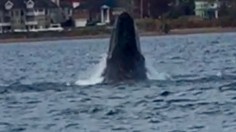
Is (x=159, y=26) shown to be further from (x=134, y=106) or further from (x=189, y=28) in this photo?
(x=134, y=106)

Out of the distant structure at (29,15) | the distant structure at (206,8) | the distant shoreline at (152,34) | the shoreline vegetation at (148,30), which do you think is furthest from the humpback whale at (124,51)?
the distant structure at (29,15)

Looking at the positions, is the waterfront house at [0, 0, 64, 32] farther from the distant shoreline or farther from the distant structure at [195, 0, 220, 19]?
the distant structure at [195, 0, 220, 19]

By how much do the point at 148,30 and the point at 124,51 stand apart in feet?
323

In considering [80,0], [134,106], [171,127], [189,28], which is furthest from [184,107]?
[80,0]

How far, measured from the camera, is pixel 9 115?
1071 inches

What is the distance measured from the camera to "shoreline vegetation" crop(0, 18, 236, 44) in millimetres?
130500

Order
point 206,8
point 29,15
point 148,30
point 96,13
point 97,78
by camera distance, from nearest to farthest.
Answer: point 97,78
point 148,30
point 206,8
point 29,15
point 96,13

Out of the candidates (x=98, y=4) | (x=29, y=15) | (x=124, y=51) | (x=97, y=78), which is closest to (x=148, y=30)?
(x=29, y=15)

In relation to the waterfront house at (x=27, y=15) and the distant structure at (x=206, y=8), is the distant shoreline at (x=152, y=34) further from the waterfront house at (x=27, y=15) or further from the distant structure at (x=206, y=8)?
the waterfront house at (x=27, y=15)

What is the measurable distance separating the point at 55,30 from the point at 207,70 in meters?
97.1

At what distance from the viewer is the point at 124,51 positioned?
32.5 meters

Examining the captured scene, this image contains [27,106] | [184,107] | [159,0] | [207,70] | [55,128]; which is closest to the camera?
[55,128]

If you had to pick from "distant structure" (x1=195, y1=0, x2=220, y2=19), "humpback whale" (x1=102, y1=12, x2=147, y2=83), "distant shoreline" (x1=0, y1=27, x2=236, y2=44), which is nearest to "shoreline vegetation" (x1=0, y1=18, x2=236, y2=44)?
"distant shoreline" (x1=0, y1=27, x2=236, y2=44)

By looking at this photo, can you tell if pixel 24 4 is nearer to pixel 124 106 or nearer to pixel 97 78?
pixel 97 78
